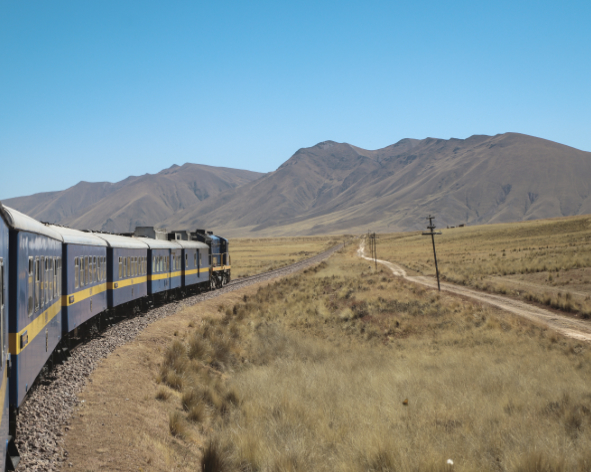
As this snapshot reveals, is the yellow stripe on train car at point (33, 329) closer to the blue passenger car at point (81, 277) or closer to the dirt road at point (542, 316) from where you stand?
the blue passenger car at point (81, 277)

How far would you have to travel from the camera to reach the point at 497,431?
29.5 ft

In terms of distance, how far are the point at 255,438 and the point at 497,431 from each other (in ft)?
13.5

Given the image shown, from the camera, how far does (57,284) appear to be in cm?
1077

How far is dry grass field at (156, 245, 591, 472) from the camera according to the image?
320 inches

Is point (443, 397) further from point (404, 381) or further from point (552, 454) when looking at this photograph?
point (552, 454)

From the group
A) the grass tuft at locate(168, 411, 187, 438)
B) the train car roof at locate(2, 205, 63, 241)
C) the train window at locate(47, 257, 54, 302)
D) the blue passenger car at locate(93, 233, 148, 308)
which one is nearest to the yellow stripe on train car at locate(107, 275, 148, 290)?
the blue passenger car at locate(93, 233, 148, 308)

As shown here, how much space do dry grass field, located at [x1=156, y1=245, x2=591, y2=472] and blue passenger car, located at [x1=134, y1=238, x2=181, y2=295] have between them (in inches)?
85.8

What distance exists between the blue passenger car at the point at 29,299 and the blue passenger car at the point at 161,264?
1195 centimetres

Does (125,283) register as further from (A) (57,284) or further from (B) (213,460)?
(B) (213,460)

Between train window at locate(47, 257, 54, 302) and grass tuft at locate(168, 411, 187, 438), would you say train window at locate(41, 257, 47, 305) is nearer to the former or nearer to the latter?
train window at locate(47, 257, 54, 302)

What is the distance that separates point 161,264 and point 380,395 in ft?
49.3

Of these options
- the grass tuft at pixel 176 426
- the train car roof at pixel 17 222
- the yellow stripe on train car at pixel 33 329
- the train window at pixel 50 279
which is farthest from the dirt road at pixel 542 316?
the train car roof at pixel 17 222

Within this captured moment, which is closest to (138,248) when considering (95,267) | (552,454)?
(95,267)

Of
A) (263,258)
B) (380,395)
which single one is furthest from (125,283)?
(263,258)
